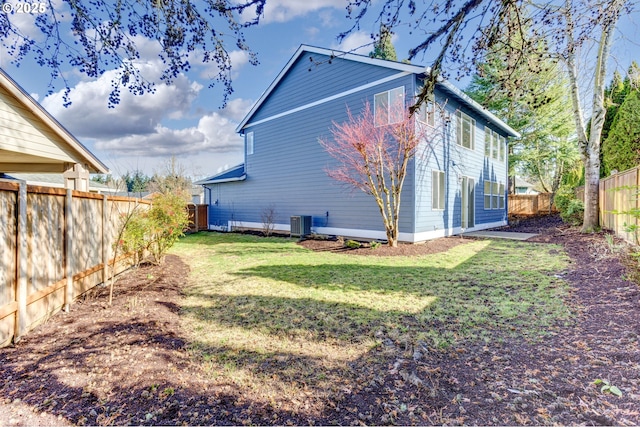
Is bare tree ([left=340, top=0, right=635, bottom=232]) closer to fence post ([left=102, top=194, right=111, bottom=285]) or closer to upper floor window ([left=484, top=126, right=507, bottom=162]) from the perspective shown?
fence post ([left=102, top=194, right=111, bottom=285])

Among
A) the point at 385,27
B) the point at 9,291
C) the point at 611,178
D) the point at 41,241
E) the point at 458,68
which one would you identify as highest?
the point at 385,27

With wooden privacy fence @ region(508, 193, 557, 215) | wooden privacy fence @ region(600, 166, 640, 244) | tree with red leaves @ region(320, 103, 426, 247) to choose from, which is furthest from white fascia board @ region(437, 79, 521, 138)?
wooden privacy fence @ region(508, 193, 557, 215)

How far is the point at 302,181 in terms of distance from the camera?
42.8 ft

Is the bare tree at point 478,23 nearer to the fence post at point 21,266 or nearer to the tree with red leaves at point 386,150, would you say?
the fence post at point 21,266

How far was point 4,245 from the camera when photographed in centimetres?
286

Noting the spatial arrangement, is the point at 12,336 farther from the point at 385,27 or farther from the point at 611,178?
the point at 611,178

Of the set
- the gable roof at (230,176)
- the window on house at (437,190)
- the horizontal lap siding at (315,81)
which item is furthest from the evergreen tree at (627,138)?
the gable roof at (230,176)

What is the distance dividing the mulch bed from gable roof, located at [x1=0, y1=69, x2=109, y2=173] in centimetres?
314

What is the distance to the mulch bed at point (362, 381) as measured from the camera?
2.09 metres

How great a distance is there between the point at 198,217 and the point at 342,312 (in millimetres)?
14833

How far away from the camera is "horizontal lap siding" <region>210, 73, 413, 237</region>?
36.2ft

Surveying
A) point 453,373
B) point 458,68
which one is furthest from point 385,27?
point 453,373

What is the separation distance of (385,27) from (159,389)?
163 inches

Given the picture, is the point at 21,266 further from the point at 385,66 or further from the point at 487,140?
Result: the point at 487,140
